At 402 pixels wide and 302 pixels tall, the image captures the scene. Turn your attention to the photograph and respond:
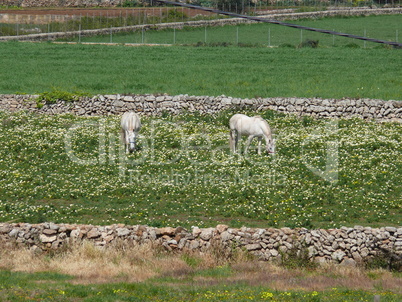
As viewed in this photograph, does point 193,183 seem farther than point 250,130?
No

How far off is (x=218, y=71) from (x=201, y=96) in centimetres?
1358

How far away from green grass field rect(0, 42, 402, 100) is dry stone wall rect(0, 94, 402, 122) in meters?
3.54

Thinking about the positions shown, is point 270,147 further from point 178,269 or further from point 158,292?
point 158,292

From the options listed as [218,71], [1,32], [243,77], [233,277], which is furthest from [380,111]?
[1,32]

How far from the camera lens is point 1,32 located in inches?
2997

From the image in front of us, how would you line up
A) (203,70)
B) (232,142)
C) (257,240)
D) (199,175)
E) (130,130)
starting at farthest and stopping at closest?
(203,70) < (130,130) < (232,142) < (199,175) < (257,240)

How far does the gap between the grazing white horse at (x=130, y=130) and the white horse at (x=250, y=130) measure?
4047mm

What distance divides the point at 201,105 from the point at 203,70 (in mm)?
14263

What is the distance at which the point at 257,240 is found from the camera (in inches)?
809

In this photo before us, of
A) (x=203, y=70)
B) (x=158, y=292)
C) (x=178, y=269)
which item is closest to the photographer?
(x=158, y=292)

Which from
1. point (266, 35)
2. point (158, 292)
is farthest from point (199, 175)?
point (266, 35)

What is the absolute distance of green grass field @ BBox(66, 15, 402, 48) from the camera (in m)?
72.6

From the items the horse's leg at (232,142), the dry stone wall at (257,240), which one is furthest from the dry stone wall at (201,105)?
the dry stone wall at (257,240)

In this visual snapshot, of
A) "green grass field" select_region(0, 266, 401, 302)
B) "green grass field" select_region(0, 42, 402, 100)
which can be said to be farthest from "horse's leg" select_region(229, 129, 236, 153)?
"green grass field" select_region(0, 266, 401, 302)
